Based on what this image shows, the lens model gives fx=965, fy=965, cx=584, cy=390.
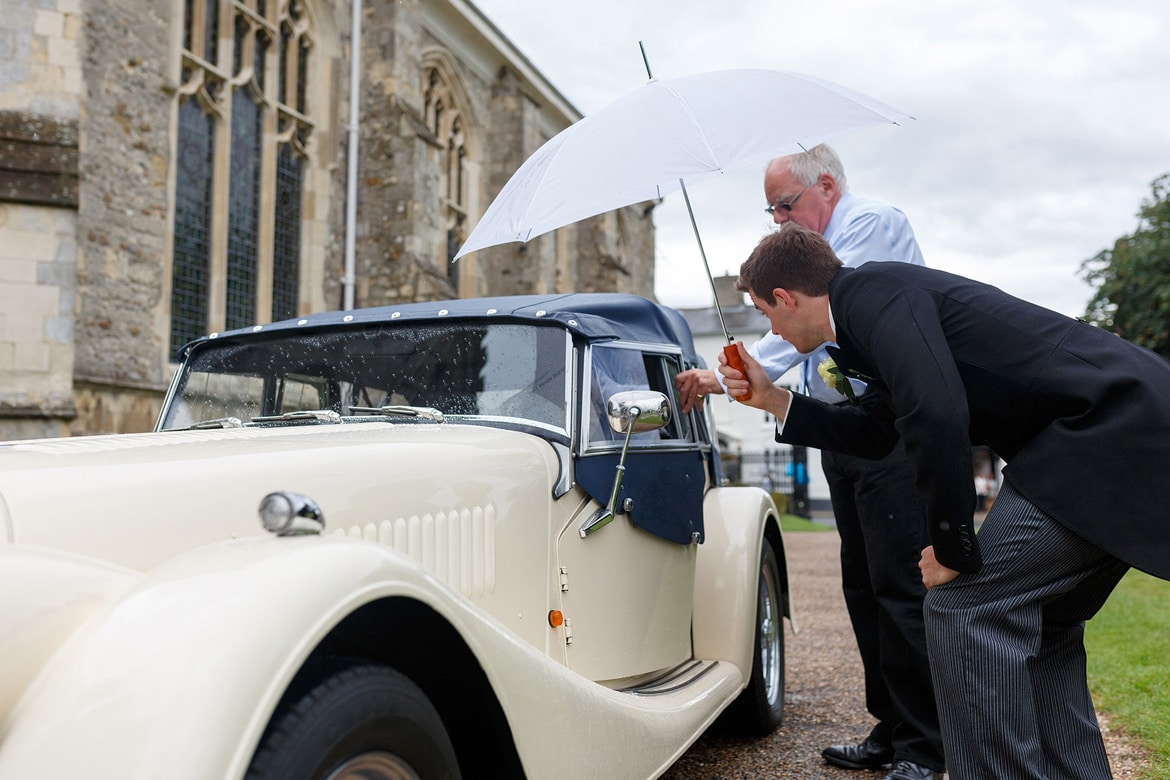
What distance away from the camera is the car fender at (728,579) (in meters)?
4.13

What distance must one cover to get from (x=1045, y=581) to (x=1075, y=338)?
0.62m

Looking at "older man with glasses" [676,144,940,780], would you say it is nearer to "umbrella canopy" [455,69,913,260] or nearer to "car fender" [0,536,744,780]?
"umbrella canopy" [455,69,913,260]

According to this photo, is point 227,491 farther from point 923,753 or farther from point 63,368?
point 63,368

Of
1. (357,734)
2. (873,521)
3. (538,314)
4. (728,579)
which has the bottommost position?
(728,579)

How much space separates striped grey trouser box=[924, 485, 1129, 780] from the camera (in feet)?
7.77

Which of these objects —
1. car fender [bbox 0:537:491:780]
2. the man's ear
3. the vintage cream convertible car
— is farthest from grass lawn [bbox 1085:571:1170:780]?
car fender [bbox 0:537:491:780]

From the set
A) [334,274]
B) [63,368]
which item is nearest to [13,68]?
[63,368]

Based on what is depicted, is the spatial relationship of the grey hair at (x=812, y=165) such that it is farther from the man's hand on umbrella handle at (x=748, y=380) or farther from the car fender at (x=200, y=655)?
the car fender at (x=200, y=655)

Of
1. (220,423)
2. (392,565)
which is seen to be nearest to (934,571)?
(392,565)

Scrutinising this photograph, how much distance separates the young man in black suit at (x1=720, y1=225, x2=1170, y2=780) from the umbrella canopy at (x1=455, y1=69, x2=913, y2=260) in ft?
2.44

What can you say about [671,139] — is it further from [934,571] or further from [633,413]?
[934,571]

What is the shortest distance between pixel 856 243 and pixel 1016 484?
1.54 metres

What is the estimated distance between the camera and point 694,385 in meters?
3.81

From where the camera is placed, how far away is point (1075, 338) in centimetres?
246
